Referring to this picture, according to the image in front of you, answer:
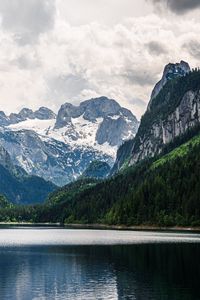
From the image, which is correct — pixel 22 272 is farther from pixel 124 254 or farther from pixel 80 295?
pixel 124 254

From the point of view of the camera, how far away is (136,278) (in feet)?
296

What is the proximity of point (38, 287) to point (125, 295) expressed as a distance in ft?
49.1

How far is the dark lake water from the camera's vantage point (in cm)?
7756

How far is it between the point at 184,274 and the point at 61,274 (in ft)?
70.2

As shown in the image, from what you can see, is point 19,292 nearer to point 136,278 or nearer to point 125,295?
point 125,295

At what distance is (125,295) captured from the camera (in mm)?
75938

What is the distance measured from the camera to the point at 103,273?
319ft

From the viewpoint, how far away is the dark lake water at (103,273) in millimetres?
77562

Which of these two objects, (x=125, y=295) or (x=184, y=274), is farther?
(x=184, y=274)

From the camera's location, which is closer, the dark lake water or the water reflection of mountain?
the dark lake water

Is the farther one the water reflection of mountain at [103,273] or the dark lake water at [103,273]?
the water reflection of mountain at [103,273]

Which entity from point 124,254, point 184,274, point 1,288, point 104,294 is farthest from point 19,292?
point 124,254

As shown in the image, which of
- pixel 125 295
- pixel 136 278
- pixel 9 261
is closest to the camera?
pixel 125 295

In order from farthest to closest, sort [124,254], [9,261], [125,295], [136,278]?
[124,254]
[9,261]
[136,278]
[125,295]
